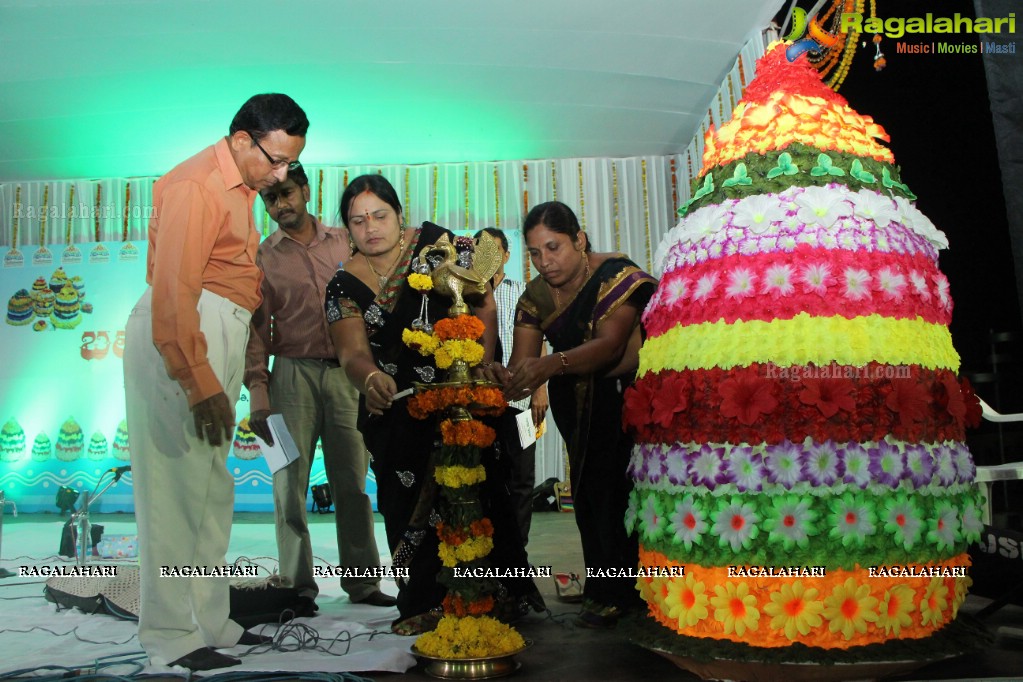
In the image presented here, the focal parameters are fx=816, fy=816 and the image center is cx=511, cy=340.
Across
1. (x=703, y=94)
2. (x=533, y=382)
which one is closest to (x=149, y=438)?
(x=533, y=382)

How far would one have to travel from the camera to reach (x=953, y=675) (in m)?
2.16

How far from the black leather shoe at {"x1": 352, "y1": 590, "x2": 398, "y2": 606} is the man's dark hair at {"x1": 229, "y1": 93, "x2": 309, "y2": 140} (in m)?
1.87

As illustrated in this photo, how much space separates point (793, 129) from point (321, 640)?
2.12 meters

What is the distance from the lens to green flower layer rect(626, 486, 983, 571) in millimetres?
1993

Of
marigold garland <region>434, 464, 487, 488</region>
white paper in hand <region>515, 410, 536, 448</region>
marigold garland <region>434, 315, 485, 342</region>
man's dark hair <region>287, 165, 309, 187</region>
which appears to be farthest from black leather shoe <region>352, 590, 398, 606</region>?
man's dark hair <region>287, 165, 309, 187</region>

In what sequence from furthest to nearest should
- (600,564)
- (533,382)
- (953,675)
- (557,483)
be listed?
(557,483) < (600,564) < (533,382) < (953,675)

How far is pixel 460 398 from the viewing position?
7.55ft

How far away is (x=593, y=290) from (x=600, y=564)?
1.00m

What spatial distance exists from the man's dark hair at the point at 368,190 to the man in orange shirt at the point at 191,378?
381 mm

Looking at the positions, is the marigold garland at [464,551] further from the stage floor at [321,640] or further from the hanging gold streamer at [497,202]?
the hanging gold streamer at [497,202]

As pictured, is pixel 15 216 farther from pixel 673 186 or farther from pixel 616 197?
pixel 673 186

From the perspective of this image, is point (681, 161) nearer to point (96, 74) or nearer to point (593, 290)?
point (593, 290)

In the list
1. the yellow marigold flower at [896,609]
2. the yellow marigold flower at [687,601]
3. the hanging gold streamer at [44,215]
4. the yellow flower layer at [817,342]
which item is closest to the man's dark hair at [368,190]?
the hanging gold streamer at [44,215]

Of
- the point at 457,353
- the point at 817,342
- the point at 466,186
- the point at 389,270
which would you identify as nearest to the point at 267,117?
the point at 389,270
